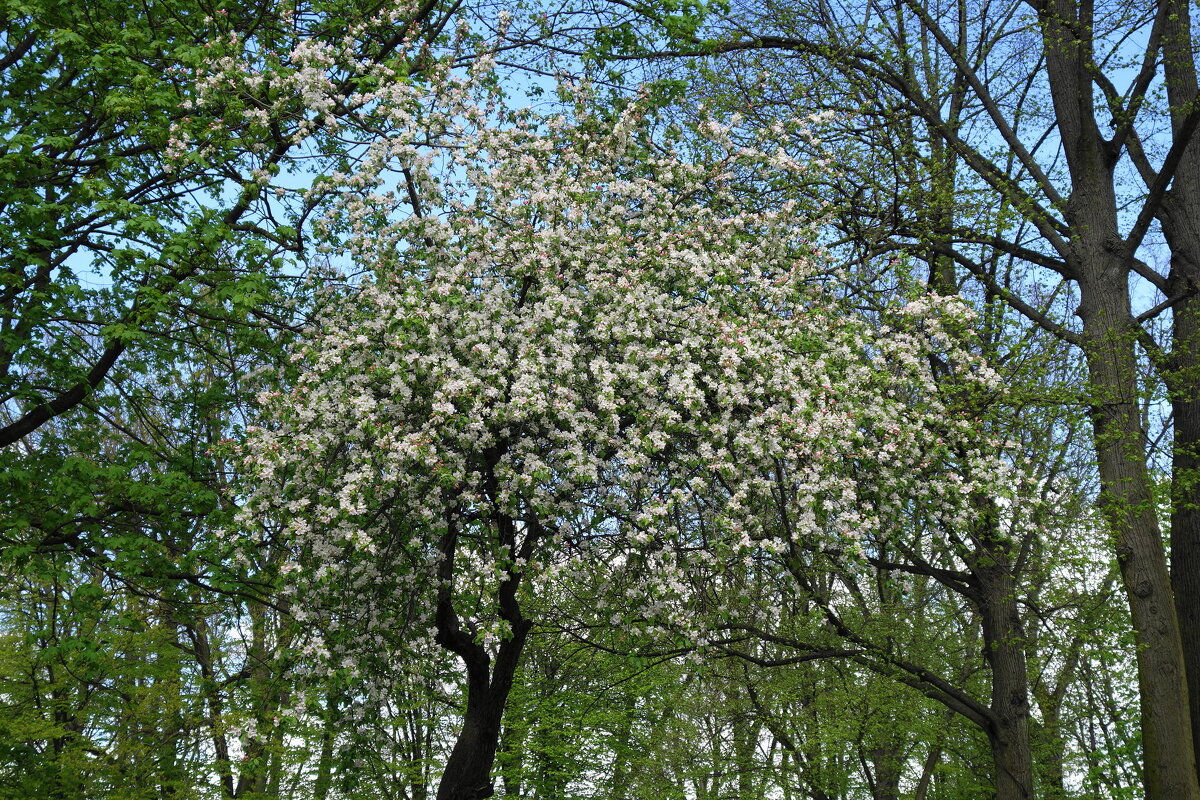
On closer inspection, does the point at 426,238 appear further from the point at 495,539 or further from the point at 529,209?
the point at 495,539

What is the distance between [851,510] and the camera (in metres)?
10.4

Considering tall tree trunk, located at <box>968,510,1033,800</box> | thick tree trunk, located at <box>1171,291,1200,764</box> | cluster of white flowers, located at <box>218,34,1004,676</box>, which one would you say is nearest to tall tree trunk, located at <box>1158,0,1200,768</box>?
thick tree trunk, located at <box>1171,291,1200,764</box>

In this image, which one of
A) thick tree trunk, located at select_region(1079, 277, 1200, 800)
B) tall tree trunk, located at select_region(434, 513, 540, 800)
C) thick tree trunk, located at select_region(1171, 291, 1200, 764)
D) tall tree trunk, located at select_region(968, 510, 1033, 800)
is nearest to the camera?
thick tree trunk, located at select_region(1079, 277, 1200, 800)

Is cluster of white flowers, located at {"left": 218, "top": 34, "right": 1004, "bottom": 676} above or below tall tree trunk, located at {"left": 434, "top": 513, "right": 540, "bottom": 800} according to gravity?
above

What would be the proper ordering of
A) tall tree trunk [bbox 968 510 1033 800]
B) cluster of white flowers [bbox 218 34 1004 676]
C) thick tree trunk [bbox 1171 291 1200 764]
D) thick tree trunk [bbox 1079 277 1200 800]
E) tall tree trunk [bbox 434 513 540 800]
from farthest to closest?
tall tree trunk [bbox 968 510 1033 800], thick tree trunk [bbox 1171 291 1200 764], tall tree trunk [bbox 434 513 540 800], thick tree trunk [bbox 1079 277 1200 800], cluster of white flowers [bbox 218 34 1004 676]

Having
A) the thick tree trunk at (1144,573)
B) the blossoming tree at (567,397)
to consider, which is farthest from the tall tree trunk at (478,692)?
the thick tree trunk at (1144,573)

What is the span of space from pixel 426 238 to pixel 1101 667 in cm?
2131

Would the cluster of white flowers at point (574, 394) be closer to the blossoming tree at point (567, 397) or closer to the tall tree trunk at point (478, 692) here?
the blossoming tree at point (567, 397)

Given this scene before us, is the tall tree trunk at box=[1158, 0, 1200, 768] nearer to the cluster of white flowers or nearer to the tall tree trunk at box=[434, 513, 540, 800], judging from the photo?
the cluster of white flowers

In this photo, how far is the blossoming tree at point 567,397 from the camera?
981 cm

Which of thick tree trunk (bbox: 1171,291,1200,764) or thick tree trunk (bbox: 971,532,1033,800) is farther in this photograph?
thick tree trunk (bbox: 971,532,1033,800)

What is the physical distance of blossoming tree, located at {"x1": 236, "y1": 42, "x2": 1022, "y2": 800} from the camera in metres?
9.81

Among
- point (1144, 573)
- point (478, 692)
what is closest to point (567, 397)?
point (478, 692)

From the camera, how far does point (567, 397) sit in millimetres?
10109
